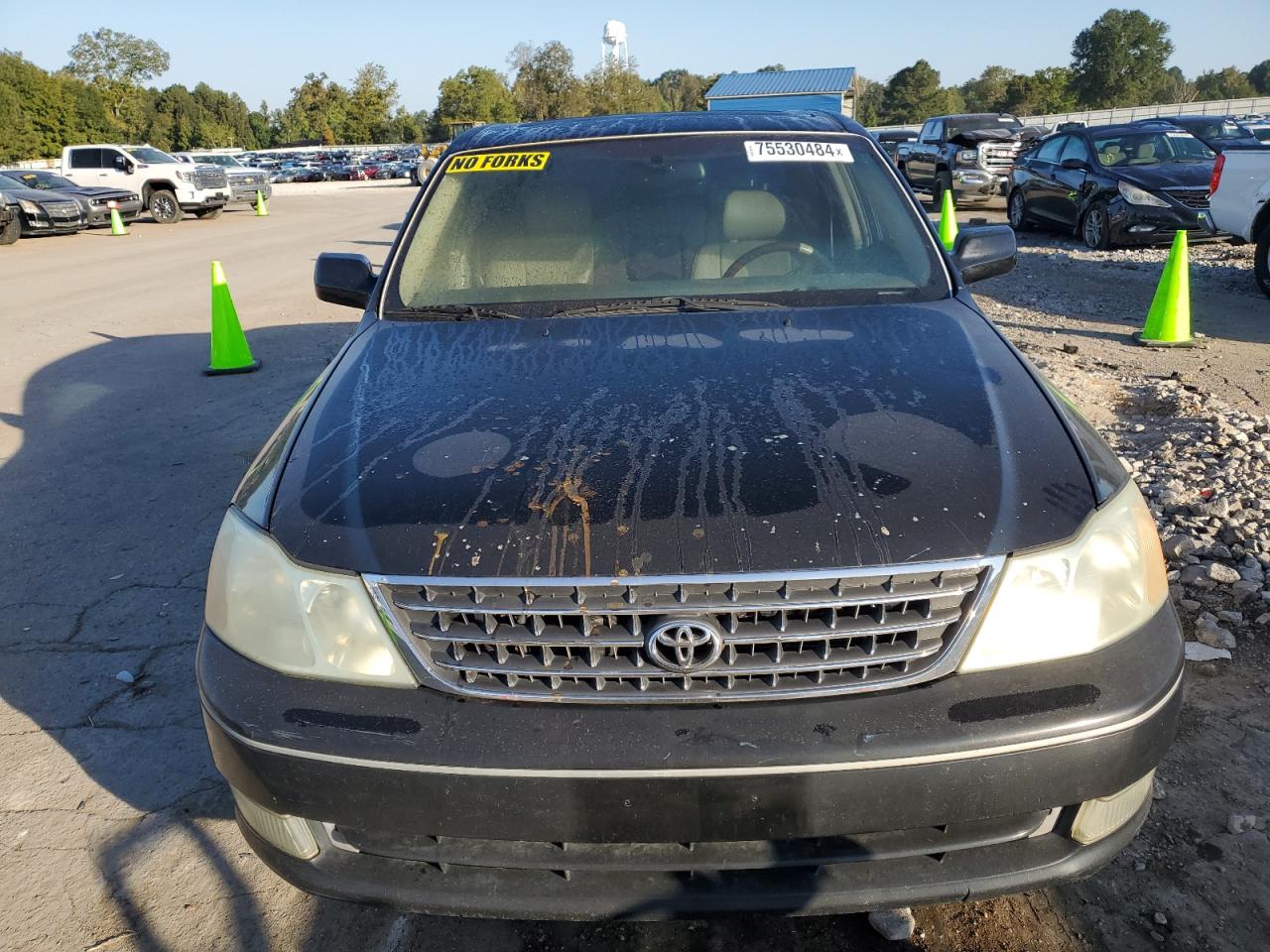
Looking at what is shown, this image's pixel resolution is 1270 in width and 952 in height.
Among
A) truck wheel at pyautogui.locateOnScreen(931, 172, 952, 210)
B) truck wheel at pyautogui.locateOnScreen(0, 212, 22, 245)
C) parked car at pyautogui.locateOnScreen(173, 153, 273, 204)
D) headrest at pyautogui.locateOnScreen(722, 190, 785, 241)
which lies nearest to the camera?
headrest at pyautogui.locateOnScreen(722, 190, 785, 241)

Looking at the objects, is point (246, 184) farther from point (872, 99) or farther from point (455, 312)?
point (872, 99)

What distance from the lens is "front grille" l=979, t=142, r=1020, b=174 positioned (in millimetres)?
18797

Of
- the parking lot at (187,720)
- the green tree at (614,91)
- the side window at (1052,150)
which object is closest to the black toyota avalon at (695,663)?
the parking lot at (187,720)

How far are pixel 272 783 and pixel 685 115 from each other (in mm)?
2832

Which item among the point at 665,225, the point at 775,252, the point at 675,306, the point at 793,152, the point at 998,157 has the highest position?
the point at 793,152

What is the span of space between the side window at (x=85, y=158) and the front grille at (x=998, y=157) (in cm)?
2168

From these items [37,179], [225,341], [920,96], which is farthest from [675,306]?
[920,96]

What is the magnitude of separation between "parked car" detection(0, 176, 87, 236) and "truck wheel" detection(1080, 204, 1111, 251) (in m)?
19.9

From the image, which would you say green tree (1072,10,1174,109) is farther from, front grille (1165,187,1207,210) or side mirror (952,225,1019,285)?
side mirror (952,225,1019,285)

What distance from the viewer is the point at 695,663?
5.72ft

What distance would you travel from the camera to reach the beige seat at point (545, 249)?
3191mm

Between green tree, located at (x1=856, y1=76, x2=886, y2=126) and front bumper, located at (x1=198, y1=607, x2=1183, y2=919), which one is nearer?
front bumper, located at (x1=198, y1=607, x2=1183, y2=919)

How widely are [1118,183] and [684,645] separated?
12.7m

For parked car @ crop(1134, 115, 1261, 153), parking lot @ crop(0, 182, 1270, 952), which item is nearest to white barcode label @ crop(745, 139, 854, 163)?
parking lot @ crop(0, 182, 1270, 952)
